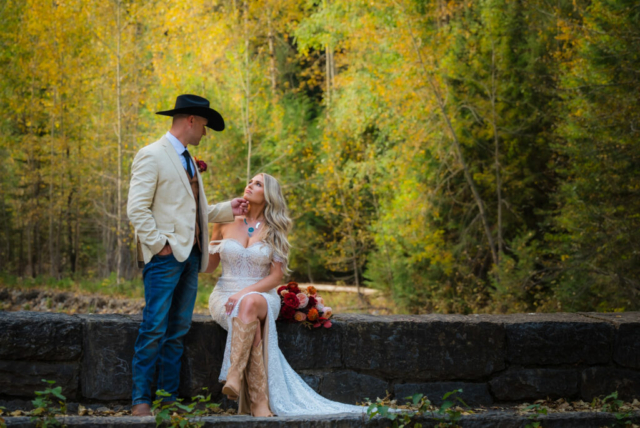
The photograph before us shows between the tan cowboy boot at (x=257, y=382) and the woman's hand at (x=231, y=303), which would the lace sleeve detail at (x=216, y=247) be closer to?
the woman's hand at (x=231, y=303)

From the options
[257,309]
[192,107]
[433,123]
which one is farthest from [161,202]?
[433,123]

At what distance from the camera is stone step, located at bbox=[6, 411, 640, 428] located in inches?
110

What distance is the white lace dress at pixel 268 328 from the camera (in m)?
3.66

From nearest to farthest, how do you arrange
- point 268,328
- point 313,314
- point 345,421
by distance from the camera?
point 345,421 → point 268,328 → point 313,314

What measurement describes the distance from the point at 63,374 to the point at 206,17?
1072 cm

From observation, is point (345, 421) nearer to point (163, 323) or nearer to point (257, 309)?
point (257, 309)

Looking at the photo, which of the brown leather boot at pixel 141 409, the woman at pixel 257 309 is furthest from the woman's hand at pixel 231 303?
the brown leather boot at pixel 141 409

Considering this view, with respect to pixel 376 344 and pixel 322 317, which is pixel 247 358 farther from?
pixel 376 344

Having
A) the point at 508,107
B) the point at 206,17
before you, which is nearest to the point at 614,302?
the point at 508,107

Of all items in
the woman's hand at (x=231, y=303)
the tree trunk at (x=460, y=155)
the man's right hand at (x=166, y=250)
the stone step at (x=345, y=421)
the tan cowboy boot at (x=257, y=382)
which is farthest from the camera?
the tree trunk at (x=460, y=155)

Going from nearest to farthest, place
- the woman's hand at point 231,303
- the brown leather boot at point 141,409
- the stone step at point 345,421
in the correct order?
the stone step at point 345,421 < the brown leather boot at point 141,409 < the woman's hand at point 231,303

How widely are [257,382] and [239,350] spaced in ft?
0.74

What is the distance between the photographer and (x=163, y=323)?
3.51 metres

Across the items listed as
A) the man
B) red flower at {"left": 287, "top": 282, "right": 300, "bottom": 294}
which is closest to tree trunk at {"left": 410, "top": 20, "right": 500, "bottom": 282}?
red flower at {"left": 287, "top": 282, "right": 300, "bottom": 294}
